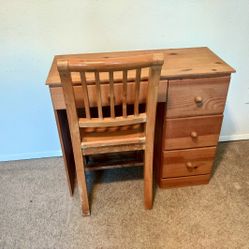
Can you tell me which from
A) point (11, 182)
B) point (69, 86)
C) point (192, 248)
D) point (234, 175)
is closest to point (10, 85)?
point (11, 182)

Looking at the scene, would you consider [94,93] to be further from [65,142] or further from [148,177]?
[148,177]

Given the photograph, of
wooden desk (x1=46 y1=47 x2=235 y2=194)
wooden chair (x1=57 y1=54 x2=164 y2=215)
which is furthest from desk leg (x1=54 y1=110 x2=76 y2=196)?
wooden chair (x1=57 y1=54 x2=164 y2=215)

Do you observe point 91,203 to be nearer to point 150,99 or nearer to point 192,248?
point 192,248

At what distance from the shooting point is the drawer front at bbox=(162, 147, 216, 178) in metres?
1.48

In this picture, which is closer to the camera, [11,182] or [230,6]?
[230,6]

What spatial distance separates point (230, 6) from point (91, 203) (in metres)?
1.52

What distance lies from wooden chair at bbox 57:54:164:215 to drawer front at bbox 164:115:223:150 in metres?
0.19

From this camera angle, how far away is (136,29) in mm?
1554

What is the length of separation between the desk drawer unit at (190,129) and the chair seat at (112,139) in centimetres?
20

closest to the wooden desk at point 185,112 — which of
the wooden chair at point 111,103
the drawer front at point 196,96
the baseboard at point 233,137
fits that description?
the drawer front at point 196,96

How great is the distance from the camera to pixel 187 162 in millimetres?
1513

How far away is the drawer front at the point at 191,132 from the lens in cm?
136

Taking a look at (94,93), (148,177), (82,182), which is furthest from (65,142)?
(148,177)

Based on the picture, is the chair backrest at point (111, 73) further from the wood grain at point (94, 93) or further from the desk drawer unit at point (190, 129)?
the desk drawer unit at point (190, 129)
